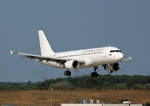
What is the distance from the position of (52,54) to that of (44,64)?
15.1ft

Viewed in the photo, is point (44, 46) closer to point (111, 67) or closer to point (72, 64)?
point (72, 64)

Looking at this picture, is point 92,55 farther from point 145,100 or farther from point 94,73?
point 145,100

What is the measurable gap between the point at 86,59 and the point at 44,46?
1064 inches

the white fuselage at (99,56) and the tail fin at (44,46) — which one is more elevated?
the tail fin at (44,46)

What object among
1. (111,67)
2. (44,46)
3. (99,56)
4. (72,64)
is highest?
(44,46)

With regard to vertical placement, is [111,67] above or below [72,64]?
below

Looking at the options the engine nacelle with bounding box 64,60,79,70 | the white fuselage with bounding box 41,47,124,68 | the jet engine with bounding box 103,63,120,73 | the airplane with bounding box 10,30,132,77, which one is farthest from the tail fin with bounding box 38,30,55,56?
the jet engine with bounding box 103,63,120,73

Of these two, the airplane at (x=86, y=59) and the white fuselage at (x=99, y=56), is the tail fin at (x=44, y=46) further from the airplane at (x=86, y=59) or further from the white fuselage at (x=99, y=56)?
the white fuselage at (x=99, y=56)

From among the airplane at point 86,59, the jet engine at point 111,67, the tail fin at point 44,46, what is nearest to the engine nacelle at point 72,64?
the airplane at point 86,59

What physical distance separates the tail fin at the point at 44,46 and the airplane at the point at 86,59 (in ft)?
21.6

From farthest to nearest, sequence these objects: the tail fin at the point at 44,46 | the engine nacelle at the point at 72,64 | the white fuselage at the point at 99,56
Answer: the tail fin at the point at 44,46 → the engine nacelle at the point at 72,64 → the white fuselage at the point at 99,56

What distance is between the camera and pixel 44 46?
181m

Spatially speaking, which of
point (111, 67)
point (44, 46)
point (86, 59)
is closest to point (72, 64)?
point (86, 59)

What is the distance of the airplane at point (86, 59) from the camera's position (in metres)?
154
